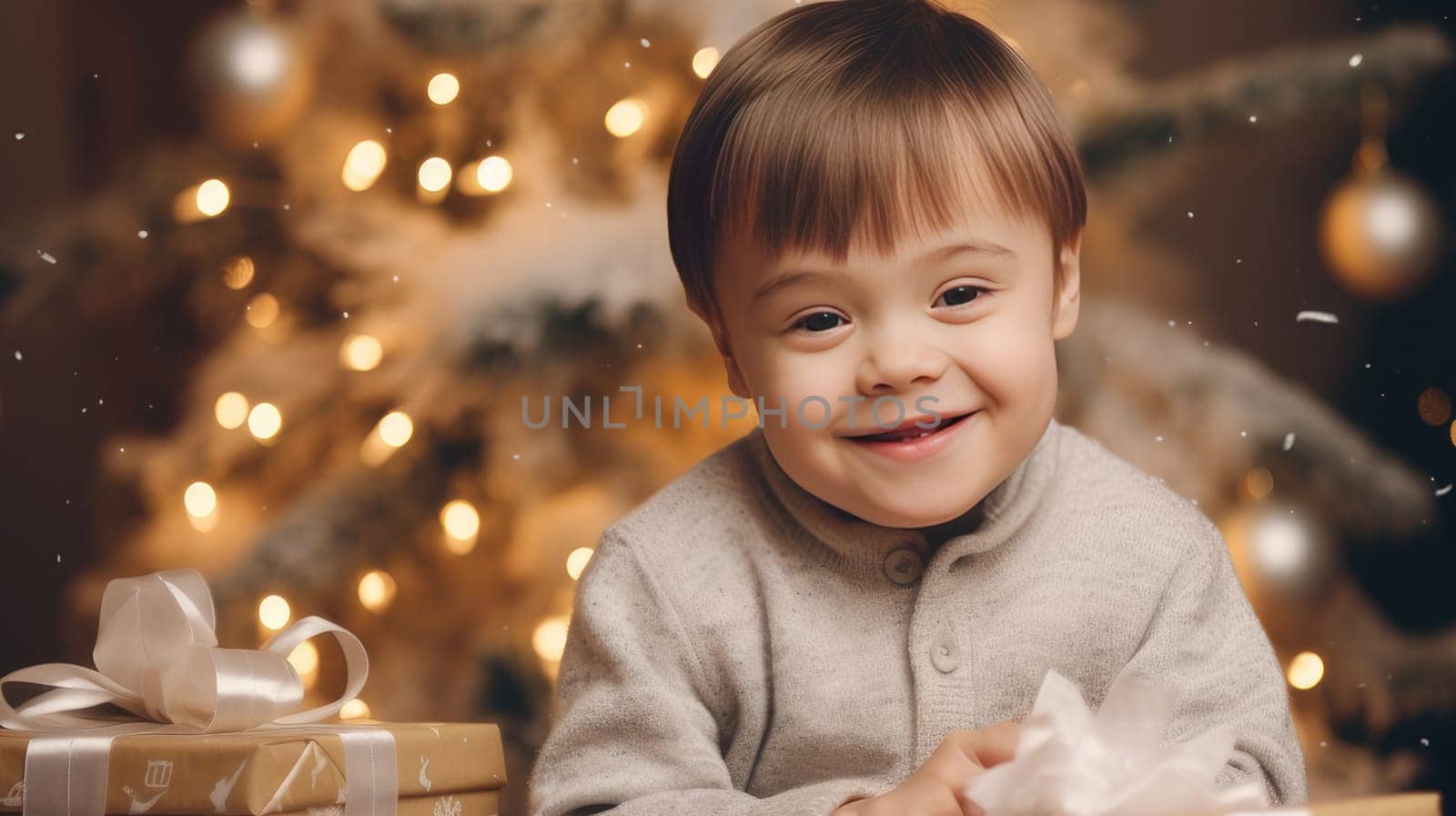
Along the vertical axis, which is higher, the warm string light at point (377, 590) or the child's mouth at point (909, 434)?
the child's mouth at point (909, 434)

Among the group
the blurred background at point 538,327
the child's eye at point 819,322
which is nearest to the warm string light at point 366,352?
the blurred background at point 538,327

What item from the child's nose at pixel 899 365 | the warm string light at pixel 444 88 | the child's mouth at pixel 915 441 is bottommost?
the child's mouth at pixel 915 441

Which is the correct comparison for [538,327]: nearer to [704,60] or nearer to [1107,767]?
[704,60]

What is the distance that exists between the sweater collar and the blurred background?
419 mm

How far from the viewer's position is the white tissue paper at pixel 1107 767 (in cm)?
68

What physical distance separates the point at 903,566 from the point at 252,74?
2.63ft

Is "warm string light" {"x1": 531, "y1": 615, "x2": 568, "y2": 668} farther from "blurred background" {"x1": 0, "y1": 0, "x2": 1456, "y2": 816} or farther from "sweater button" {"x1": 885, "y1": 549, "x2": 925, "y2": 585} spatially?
"sweater button" {"x1": 885, "y1": 549, "x2": 925, "y2": 585}

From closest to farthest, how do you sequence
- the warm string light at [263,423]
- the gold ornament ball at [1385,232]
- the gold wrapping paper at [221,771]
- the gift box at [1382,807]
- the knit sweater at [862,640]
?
the gift box at [1382,807] < the gold wrapping paper at [221,771] < the knit sweater at [862,640] < the gold ornament ball at [1385,232] < the warm string light at [263,423]

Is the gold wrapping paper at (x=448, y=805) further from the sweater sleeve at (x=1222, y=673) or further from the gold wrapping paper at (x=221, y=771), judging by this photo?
the sweater sleeve at (x=1222, y=673)

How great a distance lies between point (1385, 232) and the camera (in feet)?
4.35

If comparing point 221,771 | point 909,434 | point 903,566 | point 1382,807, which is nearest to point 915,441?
point 909,434

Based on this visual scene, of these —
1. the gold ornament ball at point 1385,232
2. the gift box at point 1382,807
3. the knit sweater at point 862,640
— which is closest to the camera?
the gift box at point 1382,807

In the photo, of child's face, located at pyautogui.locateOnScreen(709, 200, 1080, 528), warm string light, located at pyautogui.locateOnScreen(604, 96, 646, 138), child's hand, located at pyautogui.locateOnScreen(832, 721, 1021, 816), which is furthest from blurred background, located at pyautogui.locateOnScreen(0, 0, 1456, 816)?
child's hand, located at pyautogui.locateOnScreen(832, 721, 1021, 816)

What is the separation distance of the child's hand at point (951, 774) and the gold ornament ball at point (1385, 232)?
775 mm
